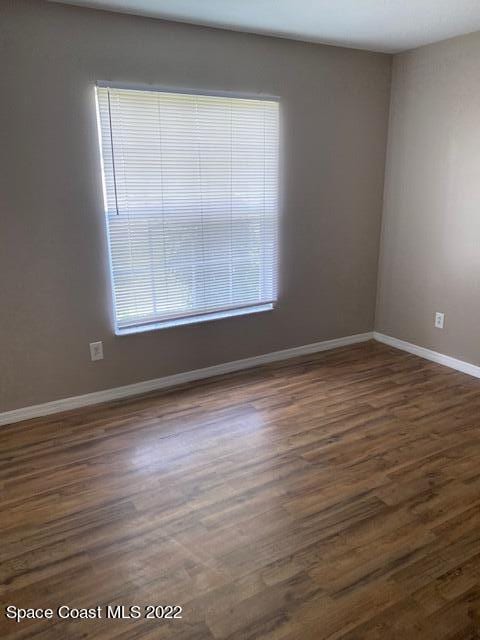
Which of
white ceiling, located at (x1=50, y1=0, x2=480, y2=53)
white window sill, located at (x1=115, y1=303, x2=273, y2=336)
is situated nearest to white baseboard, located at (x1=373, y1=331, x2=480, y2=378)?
white window sill, located at (x1=115, y1=303, x2=273, y2=336)

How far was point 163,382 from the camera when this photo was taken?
11.2ft

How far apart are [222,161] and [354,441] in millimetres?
2005

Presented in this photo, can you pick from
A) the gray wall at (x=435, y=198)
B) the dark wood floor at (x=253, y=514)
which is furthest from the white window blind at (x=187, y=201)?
the gray wall at (x=435, y=198)

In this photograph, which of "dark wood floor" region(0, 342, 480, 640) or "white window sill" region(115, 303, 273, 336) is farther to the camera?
"white window sill" region(115, 303, 273, 336)

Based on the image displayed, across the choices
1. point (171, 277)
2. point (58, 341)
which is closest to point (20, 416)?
point (58, 341)

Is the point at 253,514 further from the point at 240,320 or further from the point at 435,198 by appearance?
the point at 435,198

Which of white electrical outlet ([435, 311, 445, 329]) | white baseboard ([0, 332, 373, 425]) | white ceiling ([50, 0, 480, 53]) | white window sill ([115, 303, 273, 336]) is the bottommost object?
white baseboard ([0, 332, 373, 425])

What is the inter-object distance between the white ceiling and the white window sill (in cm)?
187

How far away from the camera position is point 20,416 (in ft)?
9.67

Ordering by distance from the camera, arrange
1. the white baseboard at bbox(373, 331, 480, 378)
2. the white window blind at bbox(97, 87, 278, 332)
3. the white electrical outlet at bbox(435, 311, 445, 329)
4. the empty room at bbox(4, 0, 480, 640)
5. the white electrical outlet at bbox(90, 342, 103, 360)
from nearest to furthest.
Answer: the empty room at bbox(4, 0, 480, 640) < the white window blind at bbox(97, 87, 278, 332) < the white electrical outlet at bbox(90, 342, 103, 360) < the white baseboard at bbox(373, 331, 480, 378) < the white electrical outlet at bbox(435, 311, 445, 329)

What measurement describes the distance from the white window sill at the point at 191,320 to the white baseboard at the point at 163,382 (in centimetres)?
38

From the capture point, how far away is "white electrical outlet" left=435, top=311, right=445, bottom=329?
372 cm

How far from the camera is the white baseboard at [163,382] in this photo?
298cm

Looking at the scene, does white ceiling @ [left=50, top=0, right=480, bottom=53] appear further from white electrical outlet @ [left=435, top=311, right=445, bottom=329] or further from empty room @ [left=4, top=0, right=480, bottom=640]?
white electrical outlet @ [left=435, top=311, right=445, bottom=329]
